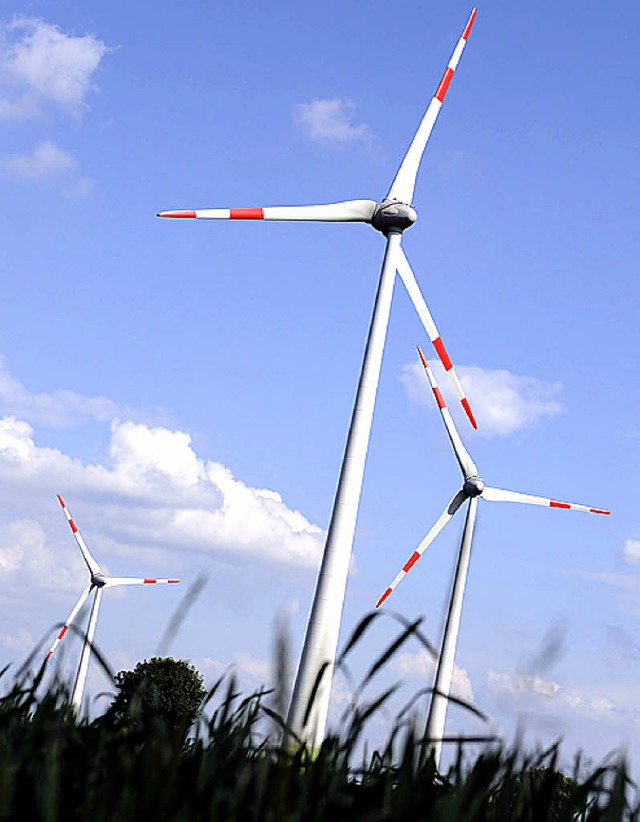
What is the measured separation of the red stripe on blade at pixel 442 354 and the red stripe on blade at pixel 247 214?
19.6ft

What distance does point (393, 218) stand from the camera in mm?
30812

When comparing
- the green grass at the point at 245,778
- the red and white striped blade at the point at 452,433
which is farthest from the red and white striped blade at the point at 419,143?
the green grass at the point at 245,778

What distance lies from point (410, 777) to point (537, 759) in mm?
1455

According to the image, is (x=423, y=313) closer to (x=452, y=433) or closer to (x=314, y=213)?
(x=314, y=213)

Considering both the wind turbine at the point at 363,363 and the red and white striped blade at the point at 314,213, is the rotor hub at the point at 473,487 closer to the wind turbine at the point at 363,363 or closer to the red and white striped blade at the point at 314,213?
the wind turbine at the point at 363,363

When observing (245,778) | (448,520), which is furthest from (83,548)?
(245,778)

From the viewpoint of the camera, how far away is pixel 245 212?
1198 inches

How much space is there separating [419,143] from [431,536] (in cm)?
1611

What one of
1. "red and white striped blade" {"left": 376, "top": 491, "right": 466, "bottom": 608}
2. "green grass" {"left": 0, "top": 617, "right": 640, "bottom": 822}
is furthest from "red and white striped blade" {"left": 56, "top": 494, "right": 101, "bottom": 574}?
"green grass" {"left": 0, "top": 617, "right": 640, "bottom": 822}

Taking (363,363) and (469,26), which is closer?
(363,363)

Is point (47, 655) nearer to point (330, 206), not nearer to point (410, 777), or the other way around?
point (410, 777)

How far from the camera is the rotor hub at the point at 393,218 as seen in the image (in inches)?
1213

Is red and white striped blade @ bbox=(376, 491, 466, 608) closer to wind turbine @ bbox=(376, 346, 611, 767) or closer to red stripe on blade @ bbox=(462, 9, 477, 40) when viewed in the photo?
wind turbine @ bbox=(376, 346, 611, 767)

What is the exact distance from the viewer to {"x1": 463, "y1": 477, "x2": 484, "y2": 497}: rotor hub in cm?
4488
